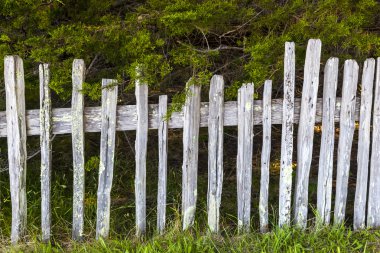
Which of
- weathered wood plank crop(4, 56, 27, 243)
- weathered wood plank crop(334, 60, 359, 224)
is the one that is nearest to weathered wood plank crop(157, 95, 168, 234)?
weathered wood plank crop(4, 56, 27, 243)

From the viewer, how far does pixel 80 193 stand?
4230mm

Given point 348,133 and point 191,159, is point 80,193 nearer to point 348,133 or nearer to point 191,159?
point 191,159

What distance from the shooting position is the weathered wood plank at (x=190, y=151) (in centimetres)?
415

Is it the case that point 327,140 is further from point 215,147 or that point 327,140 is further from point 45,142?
point 45,142

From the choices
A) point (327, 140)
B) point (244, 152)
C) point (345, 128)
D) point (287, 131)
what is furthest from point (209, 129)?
point (345, 128)

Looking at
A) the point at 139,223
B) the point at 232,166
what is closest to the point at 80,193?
the point at 139,223

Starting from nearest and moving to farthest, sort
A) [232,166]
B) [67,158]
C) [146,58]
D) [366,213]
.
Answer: [146,58], [366,213], [67,158], [232,166]

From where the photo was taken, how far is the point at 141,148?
13.8 ft

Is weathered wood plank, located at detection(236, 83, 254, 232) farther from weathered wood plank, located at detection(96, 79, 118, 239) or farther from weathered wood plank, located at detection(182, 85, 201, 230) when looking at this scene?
weathered wood plank, located at detection(96, 79, 118, 239)

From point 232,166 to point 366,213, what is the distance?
2.40m

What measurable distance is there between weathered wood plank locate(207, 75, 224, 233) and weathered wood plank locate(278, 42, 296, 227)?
47 cm

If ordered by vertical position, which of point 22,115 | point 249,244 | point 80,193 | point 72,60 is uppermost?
point 72,60

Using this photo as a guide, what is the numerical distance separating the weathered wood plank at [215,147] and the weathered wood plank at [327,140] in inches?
34.3

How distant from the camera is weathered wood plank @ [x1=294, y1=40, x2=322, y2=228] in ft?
13.7
